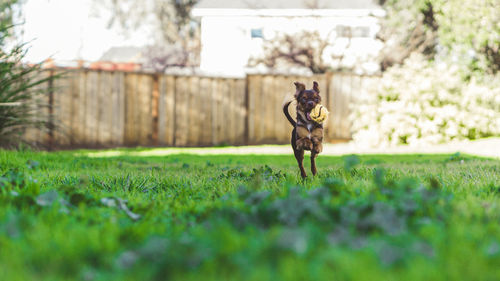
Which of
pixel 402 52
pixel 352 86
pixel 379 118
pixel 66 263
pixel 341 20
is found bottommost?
pixel 66 263

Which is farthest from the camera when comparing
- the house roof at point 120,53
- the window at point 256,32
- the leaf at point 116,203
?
the house roof at point 120,53

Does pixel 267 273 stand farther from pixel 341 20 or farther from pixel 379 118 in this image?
pixel 341 20

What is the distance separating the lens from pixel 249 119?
10.9m

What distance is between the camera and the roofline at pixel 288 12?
18.8 m

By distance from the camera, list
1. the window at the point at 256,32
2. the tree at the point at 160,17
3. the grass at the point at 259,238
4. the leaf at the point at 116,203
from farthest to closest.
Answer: the tree at the point at 160,17 → the window at the point at 256,32 → the leaf at the point at 116,203 → the grass at the point at 259,238

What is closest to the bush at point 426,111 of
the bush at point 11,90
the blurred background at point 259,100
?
the blurred background at point 259,100

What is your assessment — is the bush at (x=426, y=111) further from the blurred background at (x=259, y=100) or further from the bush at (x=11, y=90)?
the bush at (x=11, y=90)

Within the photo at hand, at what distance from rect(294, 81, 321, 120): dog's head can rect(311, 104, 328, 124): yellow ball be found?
1.2 inches

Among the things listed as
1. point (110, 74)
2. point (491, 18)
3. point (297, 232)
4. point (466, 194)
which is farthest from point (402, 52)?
point (297, 232)

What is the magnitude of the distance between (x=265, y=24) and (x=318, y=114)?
56.8 ft

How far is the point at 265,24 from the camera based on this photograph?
19828 millimetres

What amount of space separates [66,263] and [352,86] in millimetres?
10722

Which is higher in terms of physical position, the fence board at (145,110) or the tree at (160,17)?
the tree at (160,17)

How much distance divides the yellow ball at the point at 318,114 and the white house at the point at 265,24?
1566 cm
